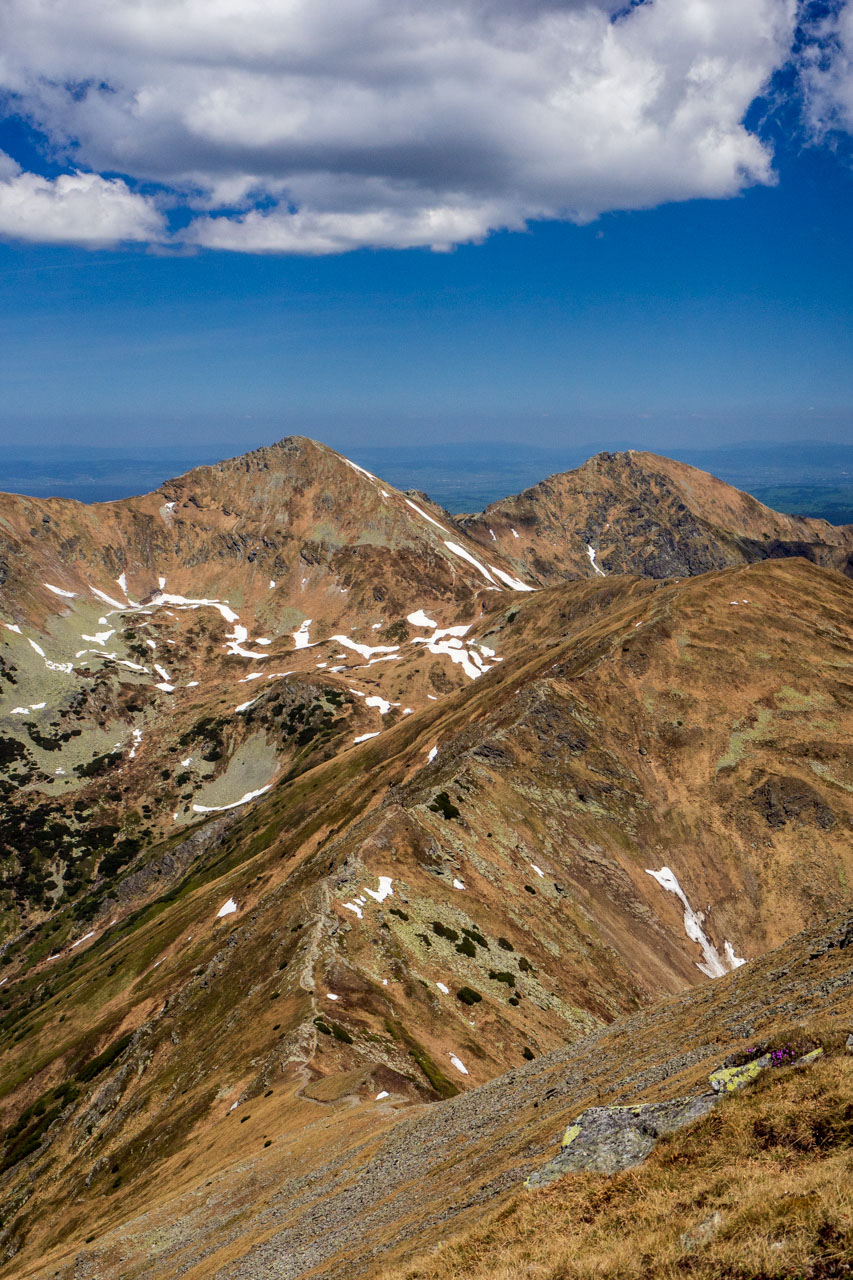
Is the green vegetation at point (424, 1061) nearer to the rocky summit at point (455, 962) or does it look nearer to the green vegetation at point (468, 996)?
the rocky summit at point (455, 962)

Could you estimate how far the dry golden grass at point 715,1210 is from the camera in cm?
1374

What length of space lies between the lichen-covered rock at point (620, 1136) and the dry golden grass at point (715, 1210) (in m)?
0.61

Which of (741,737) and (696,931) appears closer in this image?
(696,931)

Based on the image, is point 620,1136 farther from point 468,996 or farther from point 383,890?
point 383,890

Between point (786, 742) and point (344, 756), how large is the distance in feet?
284

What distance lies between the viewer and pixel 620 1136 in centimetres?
2148

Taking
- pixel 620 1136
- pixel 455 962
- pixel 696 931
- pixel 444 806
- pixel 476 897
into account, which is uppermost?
pixel 620 1136

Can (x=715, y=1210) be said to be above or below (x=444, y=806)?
above

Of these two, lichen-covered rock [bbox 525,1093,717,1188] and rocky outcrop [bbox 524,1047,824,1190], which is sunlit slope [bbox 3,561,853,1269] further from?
rocky outcrop [bbox 524,1047,824,1190]

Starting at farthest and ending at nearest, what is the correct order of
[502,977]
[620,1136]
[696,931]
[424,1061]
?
[696,931] → [502,977] → [424,1061] → [620,1136]

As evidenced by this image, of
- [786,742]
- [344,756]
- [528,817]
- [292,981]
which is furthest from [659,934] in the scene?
[344,756]

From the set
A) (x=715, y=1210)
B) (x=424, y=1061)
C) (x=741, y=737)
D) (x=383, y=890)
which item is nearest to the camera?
(x=715, y=1210)

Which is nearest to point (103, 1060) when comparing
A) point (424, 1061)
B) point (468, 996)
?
point (468, 996)

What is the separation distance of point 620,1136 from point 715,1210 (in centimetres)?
615
